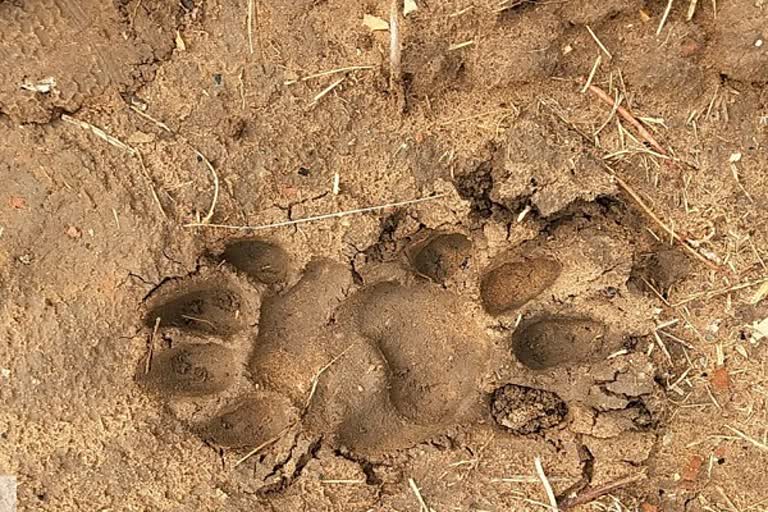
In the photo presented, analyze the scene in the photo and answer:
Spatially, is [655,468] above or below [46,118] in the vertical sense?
below

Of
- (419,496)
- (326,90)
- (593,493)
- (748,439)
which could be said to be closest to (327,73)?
(326,90)

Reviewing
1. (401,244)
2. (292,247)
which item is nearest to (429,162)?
(401,244)

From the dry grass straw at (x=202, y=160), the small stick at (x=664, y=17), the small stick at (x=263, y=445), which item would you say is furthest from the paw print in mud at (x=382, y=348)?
the small stick at (x=664, y=17)

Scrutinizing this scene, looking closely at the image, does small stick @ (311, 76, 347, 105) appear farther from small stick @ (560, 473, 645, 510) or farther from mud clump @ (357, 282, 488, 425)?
small stick @ (560, 473, 645, 510)

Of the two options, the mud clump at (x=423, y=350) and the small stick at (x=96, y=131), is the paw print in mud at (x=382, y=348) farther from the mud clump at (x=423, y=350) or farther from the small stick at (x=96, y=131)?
the small stick at (x=96, y=131)

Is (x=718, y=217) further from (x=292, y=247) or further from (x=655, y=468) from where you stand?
(x=292, y=247)

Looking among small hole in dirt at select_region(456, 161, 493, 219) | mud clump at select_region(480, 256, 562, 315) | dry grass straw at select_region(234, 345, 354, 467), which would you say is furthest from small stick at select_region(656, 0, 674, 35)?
dry grass straw at select_region(234, 345, 354, 467)

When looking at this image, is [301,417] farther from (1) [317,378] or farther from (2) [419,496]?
(2) [419,496]
